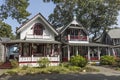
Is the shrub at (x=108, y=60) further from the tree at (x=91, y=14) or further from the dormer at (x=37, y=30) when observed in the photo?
the tree at (x=91, y=14)

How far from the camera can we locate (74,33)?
4569 cm

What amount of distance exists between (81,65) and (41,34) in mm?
9212

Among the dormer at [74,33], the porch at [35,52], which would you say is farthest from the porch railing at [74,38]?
the porch at [35,52]

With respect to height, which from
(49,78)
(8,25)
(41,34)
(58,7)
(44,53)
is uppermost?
(58,7)

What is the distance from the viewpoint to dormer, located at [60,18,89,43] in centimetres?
4462

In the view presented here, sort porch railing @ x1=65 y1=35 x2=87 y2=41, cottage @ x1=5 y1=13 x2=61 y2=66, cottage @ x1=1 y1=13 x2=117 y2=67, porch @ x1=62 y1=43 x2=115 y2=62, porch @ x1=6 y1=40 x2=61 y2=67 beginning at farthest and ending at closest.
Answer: porch railing @ x1=65 y1=35 x2=87 y2=41
porch @ x1=62 y1=43 x2=115 y2=62
cottage @ x1=5 y1=13 x2=61 y2=66
cottage @ x1=1 y1=13 x2=117 y2=67
porch @ x1=6 y1=40 x2=61 y2=67

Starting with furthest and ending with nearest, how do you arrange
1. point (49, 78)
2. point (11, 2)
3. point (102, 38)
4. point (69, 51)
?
point (102, 38), point (69, 51), point (11, 2), point (49, 78)

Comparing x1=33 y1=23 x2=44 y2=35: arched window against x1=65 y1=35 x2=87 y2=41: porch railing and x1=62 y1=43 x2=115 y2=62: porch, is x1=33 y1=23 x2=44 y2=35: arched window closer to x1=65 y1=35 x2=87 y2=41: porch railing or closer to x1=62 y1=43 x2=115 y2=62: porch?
x1=62 y1=43 x2=115 y2=62: porch

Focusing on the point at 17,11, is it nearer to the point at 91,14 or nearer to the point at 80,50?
the point at 80,50

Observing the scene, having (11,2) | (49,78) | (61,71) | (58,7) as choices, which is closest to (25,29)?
(11,2)

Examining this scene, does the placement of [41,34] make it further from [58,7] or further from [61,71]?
[58,7]

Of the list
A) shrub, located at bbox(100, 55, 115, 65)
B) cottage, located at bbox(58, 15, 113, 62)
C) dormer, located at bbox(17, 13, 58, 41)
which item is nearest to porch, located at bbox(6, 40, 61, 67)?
dormer, located at bbox(17, 13, 58, 41)

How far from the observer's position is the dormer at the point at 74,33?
146 ft

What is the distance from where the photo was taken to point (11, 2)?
32.5 meters
